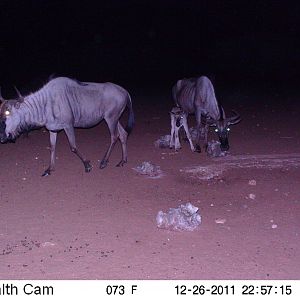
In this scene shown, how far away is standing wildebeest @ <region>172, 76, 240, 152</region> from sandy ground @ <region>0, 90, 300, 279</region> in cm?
55

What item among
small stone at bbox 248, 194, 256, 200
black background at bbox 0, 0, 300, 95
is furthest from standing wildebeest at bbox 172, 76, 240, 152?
black background at bbox 0, 0, 300, 95

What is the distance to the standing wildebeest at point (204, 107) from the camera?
1046 centimetres

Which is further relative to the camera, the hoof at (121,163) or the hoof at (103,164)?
the hoof at (121,163)

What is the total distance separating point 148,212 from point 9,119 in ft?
9.82

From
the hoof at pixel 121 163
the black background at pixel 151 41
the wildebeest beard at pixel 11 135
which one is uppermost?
the wildebeest beard at pixel 11 135

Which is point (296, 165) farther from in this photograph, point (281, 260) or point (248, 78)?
point (248, 78)

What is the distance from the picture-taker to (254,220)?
665 cm

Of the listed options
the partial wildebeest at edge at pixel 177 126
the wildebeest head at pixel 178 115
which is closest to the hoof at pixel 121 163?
the partial wildebeest at edge at pixel 177 126

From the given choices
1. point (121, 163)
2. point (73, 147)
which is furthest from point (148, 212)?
point (121, 163)

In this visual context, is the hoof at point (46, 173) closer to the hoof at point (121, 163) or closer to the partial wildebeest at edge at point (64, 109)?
the partial wildebeest at edge at point (64, 109)

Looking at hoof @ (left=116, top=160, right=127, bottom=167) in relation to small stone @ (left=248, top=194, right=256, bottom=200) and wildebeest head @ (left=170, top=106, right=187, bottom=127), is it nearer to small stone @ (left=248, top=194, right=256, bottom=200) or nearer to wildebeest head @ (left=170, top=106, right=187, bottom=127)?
wildebeest head @ (left=170, top=106, right=187, bottom=127)

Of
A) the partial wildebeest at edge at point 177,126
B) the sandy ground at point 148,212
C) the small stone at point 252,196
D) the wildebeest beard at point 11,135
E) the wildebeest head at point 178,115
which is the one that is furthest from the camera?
the wildebeest head at point 178,115

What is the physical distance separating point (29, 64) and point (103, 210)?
1099 inches

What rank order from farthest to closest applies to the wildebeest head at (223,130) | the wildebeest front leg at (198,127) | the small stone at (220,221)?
the wildebeest front leg at (198,127) < the wildebeest head at (223,130) < the small stone at (220,221)
